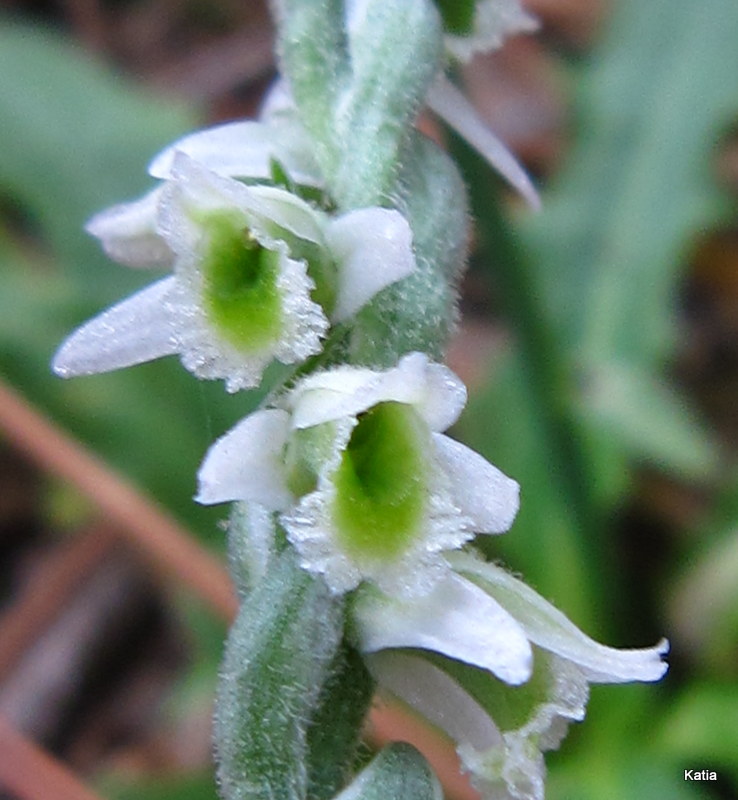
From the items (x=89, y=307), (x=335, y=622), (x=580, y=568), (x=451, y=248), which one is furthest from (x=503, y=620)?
(x=89, y=307)

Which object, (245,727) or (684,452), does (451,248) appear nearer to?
(245,727)

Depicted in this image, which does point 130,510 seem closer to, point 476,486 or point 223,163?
point 223,163

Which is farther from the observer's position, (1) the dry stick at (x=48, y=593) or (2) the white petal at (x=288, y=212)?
(1) the dry stick at (x=48, y=593)

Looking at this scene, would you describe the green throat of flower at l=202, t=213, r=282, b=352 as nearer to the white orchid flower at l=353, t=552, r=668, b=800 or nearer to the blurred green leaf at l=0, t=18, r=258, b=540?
the white orchid flower at l=353, t=552, r=668, b=800

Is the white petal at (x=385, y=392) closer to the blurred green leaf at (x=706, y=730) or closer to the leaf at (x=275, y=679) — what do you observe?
the leaf at (x=275, y=679)

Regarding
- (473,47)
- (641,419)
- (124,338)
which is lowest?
(641,419)

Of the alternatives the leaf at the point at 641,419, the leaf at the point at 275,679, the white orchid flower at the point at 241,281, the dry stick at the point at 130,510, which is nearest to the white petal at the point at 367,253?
the white orchid flower at the point at 241,281

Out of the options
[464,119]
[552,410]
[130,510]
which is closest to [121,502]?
[130,510]

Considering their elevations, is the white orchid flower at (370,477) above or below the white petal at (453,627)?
above
